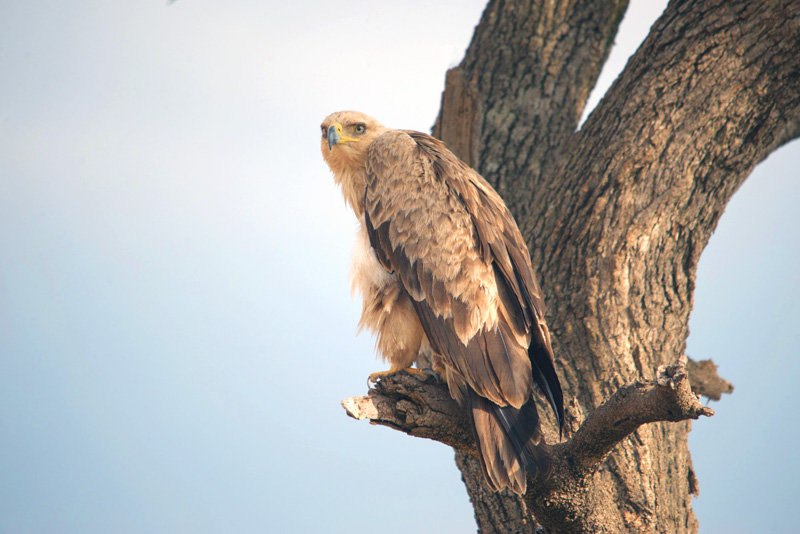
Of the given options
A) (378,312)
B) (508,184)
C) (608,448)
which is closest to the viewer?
(608,448)

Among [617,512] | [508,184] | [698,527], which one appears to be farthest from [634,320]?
[508,184]

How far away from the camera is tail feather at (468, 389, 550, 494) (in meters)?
2.49

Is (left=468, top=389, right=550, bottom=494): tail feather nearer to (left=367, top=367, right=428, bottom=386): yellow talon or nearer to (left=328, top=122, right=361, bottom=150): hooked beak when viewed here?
(left=367, top=367, right=428, bottom=386): yellow talon

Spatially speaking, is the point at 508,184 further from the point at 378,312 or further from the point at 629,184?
the point at 378,312

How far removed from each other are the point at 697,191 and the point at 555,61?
5.43ft

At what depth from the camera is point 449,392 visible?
2918 millimetres

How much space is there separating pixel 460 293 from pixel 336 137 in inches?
55.4

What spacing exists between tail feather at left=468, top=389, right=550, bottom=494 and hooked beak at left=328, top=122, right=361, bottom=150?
5.87 feet

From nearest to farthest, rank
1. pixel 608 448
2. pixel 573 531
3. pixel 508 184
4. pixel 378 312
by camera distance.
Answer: pixel 608 448, pixel 573 531, pixel 378 312, pixel 508 184

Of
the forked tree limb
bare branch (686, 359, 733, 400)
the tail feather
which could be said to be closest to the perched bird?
the tail feather

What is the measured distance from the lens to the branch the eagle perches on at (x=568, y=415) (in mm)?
2102

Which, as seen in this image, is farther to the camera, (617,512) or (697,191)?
(697,191)

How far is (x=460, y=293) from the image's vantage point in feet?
9.46

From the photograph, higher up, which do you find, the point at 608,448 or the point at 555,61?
the point at 555,61
